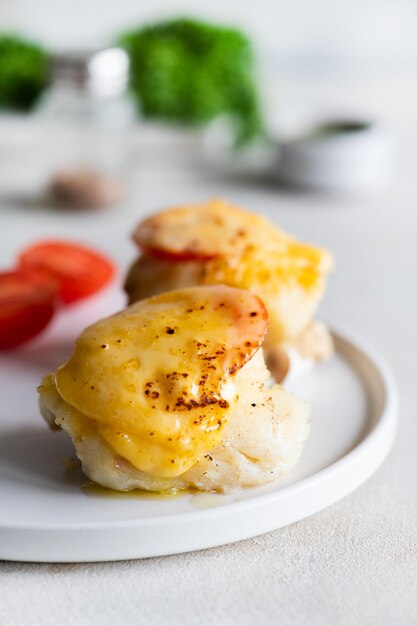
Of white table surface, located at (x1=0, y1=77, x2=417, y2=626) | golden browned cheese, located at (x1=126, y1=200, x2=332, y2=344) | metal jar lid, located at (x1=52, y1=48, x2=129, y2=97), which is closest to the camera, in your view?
white table surface, located at (x1=0, y1=77, x2=417, y2=626)

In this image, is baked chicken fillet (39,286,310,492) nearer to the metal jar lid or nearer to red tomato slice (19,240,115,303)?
red tomato slice (19,240,115,303)

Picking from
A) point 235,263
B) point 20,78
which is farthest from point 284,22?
point 235,263

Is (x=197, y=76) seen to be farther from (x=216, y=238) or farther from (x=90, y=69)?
(x=216, y=238)

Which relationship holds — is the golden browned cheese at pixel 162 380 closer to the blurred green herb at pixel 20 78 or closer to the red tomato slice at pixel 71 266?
the red tomato slice at pixel 71 266

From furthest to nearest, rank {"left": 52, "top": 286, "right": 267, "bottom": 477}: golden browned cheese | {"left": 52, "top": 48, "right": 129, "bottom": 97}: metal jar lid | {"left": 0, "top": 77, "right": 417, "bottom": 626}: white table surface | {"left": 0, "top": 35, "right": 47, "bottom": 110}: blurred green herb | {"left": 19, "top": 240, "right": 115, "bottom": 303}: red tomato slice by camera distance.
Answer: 1. {"left": 0, "top": 35, "right": 47, "bottom": 110}: blurred green herb
2. {"left": 52, "top": 48, "right": 129, "bottom": 97}: metal jar lid
3. {"left": 19, "top": 240, "right": 115, "bottom": 303}: red tomato slice
4. {"left": 52, "top": 286, "right": 267, "bottom": 477}: golden browned cheese
5. {"left": 0, "top": 77, "right": 417, "bottom": 626}: white table surface

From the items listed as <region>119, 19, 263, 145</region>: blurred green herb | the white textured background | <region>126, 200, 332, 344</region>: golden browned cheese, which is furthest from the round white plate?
the white textured background

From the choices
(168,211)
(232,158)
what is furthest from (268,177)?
(168,211)

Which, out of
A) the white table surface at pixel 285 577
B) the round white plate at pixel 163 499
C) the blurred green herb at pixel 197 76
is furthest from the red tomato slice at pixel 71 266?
the blurred green herb at pixel 197 76
